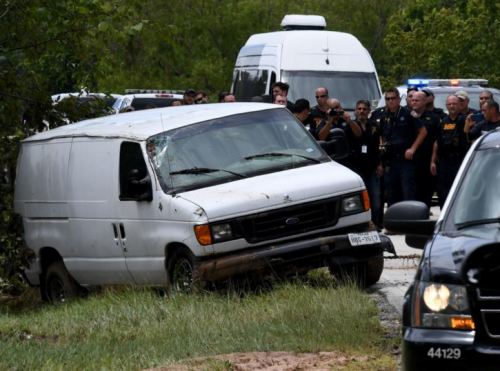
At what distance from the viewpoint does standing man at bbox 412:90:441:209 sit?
15.4 m

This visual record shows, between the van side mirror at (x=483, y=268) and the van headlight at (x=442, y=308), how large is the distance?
67 mm

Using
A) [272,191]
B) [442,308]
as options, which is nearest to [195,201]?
[272,191]

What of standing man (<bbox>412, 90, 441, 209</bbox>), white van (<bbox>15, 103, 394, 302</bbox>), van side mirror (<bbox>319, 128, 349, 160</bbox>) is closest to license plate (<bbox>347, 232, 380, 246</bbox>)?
white van (<bbox>15, 103, 394, 302</bbox>)

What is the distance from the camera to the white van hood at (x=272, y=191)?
33.4 feet

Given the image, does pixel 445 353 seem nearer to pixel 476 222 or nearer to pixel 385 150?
pixel 476 222

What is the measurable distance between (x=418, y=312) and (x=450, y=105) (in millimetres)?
9979

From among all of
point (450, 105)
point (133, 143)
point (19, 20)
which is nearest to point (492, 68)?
point (450, 105)

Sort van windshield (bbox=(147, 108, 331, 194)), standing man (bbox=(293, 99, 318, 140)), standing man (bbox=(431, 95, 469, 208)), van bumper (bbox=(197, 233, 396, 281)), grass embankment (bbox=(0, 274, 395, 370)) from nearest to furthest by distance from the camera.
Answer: grass embankment (bbox=(0, 274, 395, 370)) → van bumper (bbox=(197, 233, 396, 281)) → van windshield (bbox=(147, 108, 331, 194)) → standing man (bbox=(293, 99, 318, 140)) → standing man (bbox=(431, 95, 469, 208))

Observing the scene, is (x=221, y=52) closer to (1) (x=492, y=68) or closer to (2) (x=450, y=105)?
(1) (x=492, y=68)

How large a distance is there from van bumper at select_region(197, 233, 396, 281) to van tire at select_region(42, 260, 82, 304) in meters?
2.70

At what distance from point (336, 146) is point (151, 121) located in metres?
1.84

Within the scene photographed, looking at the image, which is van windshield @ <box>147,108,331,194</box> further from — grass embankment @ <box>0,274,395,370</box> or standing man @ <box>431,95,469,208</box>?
standing man @ <box>431,95,469,208</box>

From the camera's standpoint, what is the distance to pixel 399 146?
15.2 metres

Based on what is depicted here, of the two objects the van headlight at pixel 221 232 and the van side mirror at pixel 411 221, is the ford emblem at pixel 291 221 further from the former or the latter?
the van side mirror at pixel 411 221
